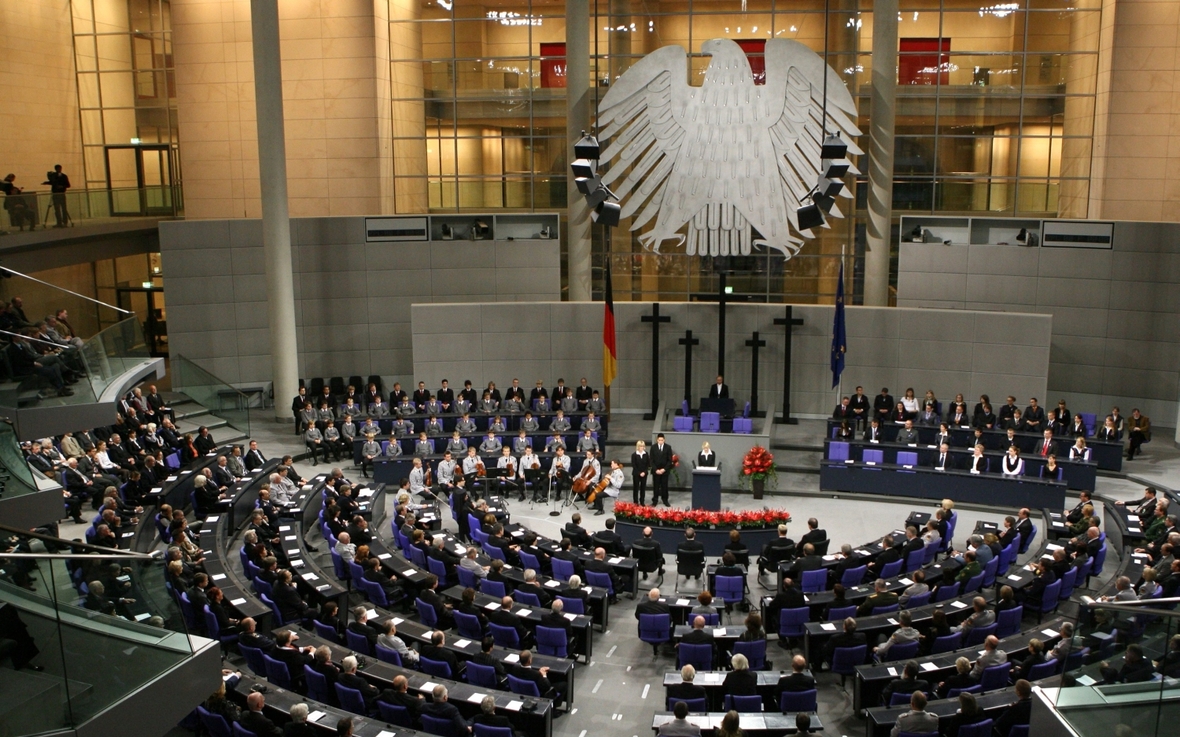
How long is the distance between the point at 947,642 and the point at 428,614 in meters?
6.67

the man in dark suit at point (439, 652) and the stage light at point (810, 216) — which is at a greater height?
the stage light at point (810, 216)

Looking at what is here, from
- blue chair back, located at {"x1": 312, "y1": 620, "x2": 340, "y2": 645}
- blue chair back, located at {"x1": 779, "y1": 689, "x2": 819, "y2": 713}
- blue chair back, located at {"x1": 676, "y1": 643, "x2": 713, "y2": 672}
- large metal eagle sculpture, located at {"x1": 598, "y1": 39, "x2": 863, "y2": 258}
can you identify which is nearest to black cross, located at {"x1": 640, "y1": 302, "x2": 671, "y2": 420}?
large metal eagle sculpture, located at {"x1": 598, "y1": 39, "x2": 863, "y2": 258}

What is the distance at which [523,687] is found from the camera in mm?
11703

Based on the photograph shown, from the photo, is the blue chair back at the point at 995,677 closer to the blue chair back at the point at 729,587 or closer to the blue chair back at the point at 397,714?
the blue chair back at the point at 729,587

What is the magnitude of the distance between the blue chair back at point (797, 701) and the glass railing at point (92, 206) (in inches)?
734

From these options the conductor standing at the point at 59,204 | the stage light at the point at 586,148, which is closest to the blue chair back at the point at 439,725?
the stage light at the point at 586,148

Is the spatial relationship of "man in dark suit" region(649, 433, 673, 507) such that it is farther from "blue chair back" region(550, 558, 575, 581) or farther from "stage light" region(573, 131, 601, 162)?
"stage light" region(573, 131, 601, 162)

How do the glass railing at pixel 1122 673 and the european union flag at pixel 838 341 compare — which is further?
the european union flag at pixel 838 341

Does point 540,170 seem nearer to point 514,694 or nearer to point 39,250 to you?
point 39,250

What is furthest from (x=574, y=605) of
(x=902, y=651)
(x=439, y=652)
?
(x=902, y=651)

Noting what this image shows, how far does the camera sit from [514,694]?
11.5 meters

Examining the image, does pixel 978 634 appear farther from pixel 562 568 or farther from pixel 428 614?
pixel 428 614

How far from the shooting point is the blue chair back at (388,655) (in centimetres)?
1220

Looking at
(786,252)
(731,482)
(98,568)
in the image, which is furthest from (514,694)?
(786,252)
